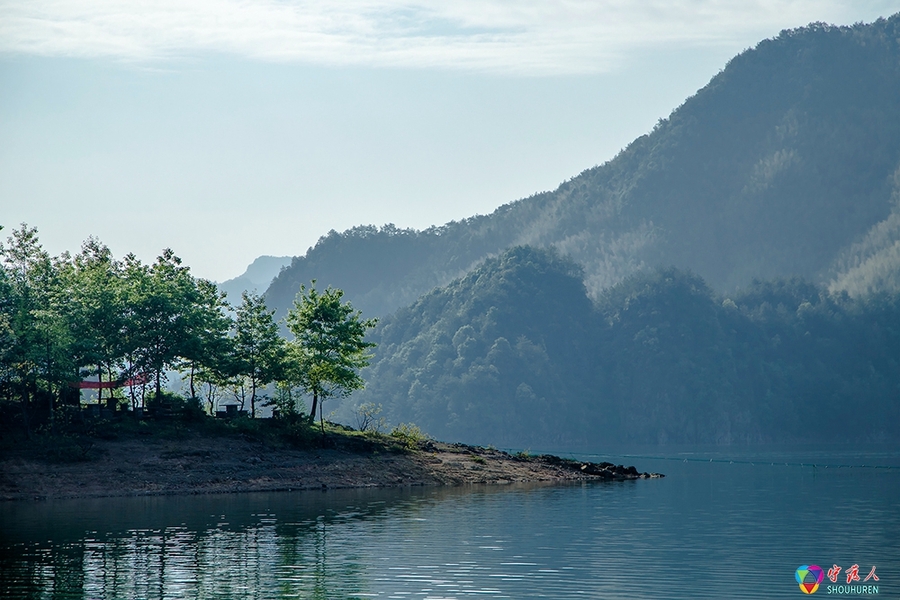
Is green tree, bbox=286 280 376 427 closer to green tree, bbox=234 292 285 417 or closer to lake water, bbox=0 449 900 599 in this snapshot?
green tree, bbox=234 292 285 417

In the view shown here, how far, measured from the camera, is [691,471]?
307ft

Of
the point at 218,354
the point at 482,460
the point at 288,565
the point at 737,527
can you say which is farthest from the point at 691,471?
the point at 288,565

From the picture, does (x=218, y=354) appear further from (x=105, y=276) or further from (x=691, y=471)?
(x=691, y=471)

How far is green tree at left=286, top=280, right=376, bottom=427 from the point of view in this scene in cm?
7519

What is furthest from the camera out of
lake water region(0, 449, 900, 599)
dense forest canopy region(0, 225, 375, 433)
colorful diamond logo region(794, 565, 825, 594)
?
dense forest canopy region(0, 225, 375, 433)

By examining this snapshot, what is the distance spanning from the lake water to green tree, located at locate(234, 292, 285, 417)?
13825 mm

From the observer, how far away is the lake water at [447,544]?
32281 millimetres

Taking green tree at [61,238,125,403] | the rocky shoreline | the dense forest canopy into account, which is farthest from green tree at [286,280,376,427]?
green tree at [61,238,125,403]

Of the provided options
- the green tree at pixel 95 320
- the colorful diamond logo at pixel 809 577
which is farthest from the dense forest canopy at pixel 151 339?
the colorful diamond logo at pixel 809 577

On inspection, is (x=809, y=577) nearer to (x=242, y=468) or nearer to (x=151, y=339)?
(x=242, y=468)

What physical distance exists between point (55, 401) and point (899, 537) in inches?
1963

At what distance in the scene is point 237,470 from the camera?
65.8 meters

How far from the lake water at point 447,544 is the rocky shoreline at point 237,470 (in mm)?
2693

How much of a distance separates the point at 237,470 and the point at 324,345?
1254 centimetres
